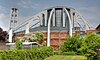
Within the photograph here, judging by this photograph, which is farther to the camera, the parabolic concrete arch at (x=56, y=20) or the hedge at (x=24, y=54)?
the parabolic concrete arch at (x=56, y=20)

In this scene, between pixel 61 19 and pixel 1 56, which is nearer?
pixel 1 56

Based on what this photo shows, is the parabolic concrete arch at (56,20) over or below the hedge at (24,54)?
over

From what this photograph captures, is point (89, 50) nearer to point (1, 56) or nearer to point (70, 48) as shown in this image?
point (1, 56)

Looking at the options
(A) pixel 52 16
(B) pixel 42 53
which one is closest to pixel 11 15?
(A) pixel 52 16

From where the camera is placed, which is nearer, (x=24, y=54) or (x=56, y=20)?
(x=24, y=54)

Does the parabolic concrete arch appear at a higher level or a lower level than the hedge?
higher

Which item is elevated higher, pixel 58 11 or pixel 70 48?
pixel 58 11

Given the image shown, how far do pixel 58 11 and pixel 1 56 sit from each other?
8987cm

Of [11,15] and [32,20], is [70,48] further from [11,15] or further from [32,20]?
[11,15]

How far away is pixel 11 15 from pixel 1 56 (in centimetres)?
10164

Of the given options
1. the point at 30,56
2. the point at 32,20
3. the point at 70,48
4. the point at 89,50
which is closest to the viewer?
the point at 89,50

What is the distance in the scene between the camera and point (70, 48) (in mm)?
68688

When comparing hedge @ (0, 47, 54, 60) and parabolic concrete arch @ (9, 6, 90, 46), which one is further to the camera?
parabolic concrete arch @ (9, 6, 90, 46)

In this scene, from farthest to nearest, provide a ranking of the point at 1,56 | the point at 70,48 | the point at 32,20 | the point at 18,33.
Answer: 1. the point at 32,20
2. the point at 18,33
3. the point at 70,48
4. the point at 1,56
